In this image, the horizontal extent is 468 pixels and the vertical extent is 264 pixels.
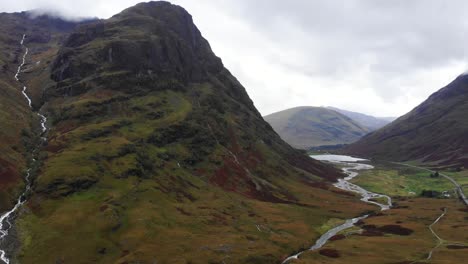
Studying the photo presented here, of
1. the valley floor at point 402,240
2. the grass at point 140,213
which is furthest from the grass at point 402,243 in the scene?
the grass at point 140,213

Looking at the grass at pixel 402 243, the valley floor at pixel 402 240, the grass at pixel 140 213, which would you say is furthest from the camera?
the valley floor at pixel 402 240

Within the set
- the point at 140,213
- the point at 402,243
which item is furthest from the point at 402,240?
the point at 140,213

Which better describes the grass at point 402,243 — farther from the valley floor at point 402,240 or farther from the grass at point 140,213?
the grass at point 140,213

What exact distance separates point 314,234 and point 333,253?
28090mm

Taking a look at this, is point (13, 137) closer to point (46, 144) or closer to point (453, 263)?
point (46, 144)

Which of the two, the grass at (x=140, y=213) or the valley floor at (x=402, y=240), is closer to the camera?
the grass at (x=140, y=213)

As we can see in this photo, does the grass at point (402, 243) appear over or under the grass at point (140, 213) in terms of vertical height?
under

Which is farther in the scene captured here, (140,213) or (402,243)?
(402,243)

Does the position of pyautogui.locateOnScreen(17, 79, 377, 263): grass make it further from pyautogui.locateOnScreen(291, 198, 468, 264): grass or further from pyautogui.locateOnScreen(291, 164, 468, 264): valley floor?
pyautogui.locateOnScreen(291, 198, 468, 264): grass

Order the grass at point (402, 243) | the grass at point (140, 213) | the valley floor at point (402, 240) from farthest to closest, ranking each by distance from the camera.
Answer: the valley floor at point (402, 240) < the grass at point (402, 243) < the grass at point (140, 213)

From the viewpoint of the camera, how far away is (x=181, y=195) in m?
164

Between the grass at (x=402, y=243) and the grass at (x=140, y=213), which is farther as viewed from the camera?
the grass at (x=402, y=243)

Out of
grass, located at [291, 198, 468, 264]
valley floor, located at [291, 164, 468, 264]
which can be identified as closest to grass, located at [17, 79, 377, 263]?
valley floor, located at [291, 164, 468, 264]

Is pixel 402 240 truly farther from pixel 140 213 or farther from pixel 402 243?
pixel 140 213
